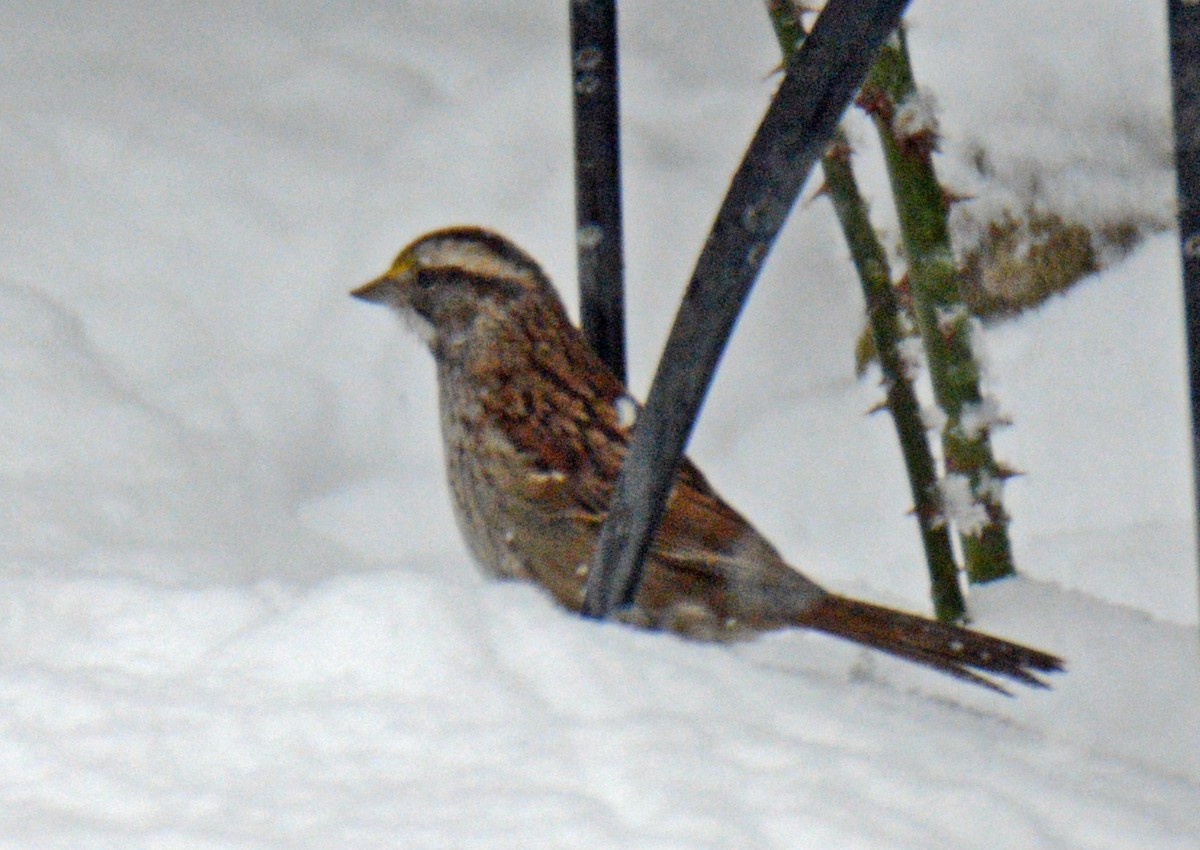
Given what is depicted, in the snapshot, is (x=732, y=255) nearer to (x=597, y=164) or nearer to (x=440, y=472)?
(x=597, y=164)

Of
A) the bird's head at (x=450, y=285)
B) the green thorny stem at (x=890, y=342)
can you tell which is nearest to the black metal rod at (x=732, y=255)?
the green thorny stem at (x=890, y=342)

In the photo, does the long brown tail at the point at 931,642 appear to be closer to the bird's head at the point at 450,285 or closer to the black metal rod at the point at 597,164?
the black metal rod at the point at 597,164

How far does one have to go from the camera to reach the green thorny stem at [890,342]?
271 cm

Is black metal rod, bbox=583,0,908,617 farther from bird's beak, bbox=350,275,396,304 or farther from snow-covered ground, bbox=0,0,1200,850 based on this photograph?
bird's beak, bbox=350,275,396,304

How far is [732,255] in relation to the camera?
1757 mm

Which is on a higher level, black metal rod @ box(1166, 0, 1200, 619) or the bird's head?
the bird's head

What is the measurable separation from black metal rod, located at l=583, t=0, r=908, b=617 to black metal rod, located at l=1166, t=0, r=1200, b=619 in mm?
252

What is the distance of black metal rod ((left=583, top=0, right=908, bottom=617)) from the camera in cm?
167

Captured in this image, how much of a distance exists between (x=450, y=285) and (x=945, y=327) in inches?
37.6

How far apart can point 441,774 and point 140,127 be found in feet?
9.72

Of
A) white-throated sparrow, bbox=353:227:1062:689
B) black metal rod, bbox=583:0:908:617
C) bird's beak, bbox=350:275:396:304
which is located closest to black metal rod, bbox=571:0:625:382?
white-throated sparrow, bbox=353:227:1062:689

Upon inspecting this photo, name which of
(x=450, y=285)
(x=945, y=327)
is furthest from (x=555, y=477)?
(x=945, y=327)

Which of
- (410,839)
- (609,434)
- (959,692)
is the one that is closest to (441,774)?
(410,839)

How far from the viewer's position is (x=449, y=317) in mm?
3281
